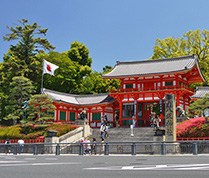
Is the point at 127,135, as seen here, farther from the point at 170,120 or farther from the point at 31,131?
the point at 170,120

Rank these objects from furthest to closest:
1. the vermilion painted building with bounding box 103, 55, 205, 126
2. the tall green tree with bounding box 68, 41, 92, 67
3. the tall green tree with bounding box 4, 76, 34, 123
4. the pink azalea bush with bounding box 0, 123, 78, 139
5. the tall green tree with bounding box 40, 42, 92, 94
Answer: the tall green tree with bounding box 68, 41, 92, 67
the tall green tree with bounding box 40, 42, 92, 94
the tall green tree with bounding box 4, 76, 34, 123
the vermilion painted building with bounding box 103, 55, 205, 126
the pink azalea bush with bounding box 0, 123, 78, 139

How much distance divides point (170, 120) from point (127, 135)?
1108cm

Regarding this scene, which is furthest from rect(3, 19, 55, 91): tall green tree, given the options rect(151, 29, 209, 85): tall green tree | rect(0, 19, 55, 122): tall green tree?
rect(151, 29, 209, 85): tall green tree

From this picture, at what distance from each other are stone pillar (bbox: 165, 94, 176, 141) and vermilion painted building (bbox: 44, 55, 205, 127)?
16003 mm

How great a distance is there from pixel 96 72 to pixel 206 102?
38186 mm

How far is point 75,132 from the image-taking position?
34.0 metres

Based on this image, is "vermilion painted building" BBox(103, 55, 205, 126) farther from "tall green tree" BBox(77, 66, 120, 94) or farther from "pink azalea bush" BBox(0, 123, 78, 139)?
"tall green tree" BBox(77, 66, 120, 94)

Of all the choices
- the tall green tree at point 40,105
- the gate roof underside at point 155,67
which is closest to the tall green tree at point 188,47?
the gate roof underside at point 155,67

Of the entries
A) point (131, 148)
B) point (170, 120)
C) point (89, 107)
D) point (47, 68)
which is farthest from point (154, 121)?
point (47, 68)

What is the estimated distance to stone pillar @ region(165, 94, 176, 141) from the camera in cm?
2493

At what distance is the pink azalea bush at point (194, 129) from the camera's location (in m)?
Result: 29.1

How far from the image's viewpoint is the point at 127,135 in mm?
35750

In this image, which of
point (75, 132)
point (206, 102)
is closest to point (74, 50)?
point (75, 132)

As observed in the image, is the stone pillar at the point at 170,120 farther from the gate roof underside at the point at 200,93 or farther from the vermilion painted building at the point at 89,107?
the vermilion painted building at the point at 89,107
